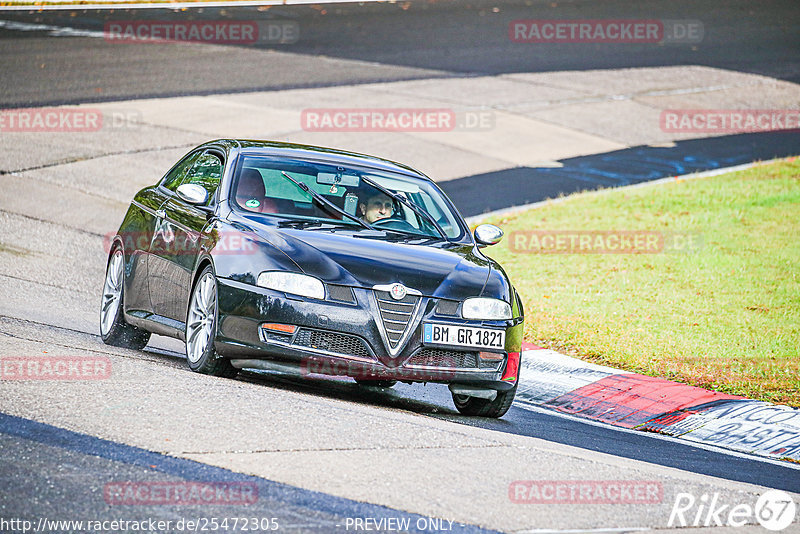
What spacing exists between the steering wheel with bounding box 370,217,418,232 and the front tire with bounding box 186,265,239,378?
1.35m

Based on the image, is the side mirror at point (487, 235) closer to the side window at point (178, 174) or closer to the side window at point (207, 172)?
the side window at point (207, 172)

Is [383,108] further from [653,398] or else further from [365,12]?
[653,398]

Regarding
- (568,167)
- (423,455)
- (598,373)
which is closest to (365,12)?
(568,167)

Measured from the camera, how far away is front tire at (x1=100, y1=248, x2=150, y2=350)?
31.8 feet

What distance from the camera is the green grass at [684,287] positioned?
35.1ft

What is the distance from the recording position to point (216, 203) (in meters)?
8.73

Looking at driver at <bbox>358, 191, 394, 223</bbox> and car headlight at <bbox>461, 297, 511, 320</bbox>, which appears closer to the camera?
car headlight at <bbox>461, 297, 511, 320</bbox>

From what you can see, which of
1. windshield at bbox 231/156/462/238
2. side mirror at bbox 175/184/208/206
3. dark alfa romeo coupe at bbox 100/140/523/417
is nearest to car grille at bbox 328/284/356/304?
dark alfa romeo coupe at bbox 100/140/523/417

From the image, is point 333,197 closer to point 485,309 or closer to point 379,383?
point 379,383

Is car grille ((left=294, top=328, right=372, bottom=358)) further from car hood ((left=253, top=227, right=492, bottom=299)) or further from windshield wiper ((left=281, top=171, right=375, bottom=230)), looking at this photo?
windshield wiper ((left=281, top=171, right=375, bottom=230))

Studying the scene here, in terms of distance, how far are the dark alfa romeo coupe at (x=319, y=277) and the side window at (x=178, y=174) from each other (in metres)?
0.06

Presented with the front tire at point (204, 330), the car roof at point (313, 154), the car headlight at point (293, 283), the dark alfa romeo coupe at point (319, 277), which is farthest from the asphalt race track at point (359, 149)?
the car roof at point (313, 154)

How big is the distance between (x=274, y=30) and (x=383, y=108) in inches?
349

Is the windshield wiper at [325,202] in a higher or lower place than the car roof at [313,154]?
lower
